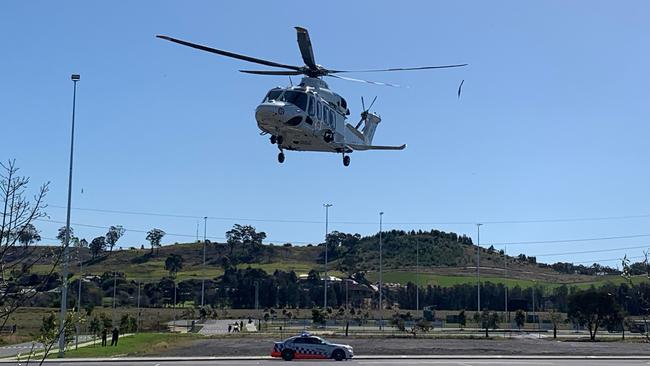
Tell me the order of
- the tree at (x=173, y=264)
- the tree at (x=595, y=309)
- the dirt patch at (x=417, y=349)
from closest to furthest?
the dirt patch at (x=417, y=349) → the tree at (x=595, y=309) → the tree at (x=173, y=264)

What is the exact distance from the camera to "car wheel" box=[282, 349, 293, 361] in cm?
4416

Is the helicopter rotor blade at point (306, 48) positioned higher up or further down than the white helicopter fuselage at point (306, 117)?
higher up

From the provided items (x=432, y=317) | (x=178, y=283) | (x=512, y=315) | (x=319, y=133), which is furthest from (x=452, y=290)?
(x=319, y=133)

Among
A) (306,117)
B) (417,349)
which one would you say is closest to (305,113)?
(306,117)

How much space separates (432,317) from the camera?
114 meters

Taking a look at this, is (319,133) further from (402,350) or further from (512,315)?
(512,315)

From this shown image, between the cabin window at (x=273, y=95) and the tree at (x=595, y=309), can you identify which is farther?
the tree at (x=595, y=309)

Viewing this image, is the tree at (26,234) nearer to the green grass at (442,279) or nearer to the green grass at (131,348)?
the green grass at (131,348)

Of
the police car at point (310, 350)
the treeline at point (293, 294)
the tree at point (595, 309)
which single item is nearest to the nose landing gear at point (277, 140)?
the police car at point (310, 350)

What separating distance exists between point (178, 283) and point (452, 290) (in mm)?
50618

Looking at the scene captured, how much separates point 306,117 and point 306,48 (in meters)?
2.21

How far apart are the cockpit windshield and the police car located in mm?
20512

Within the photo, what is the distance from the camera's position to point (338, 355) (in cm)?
4391

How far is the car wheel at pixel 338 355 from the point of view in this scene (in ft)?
144
